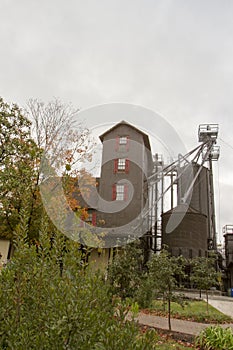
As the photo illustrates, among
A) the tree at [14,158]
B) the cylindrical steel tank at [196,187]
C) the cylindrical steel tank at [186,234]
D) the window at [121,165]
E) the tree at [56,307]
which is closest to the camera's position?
the tree at [56,307]

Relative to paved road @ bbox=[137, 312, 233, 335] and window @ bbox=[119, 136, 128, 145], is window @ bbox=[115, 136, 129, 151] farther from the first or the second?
paved road @ bbox=[137, 312, 233, 335]

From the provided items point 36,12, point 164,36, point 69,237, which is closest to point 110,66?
point 164,36

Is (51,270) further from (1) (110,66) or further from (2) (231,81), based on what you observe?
(2) (231,81)

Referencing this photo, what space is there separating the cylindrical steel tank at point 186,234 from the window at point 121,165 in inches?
260

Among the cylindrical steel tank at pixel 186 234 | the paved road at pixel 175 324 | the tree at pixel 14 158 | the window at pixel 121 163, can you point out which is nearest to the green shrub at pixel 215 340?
the paved road at pixel 175 324

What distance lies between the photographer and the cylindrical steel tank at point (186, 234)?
25822 millimetres

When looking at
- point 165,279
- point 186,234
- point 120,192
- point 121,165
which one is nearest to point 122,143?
point 121,165

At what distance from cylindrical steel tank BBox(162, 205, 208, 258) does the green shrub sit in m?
18.8

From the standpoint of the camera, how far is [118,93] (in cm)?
1464

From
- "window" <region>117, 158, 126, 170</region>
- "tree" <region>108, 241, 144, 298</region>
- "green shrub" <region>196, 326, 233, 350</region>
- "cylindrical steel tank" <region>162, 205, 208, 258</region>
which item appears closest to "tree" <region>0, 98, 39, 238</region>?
"tree" <region>108, 241, 144, 298</region>

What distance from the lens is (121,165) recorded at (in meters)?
25.3

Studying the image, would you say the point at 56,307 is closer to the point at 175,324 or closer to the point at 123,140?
the point at 175,324

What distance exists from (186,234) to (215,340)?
66.7ft

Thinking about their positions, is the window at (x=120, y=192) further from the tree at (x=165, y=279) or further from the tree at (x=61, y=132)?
the tree at (x=165, y=279)
